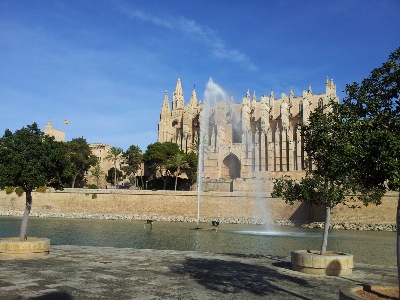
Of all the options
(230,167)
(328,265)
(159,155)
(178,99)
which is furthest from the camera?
(178,99)

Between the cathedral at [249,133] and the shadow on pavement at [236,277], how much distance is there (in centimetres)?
5095

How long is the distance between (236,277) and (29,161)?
7893mm

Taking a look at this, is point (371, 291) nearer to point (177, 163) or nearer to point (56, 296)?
point (56, 296)

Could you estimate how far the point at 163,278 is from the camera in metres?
9.45

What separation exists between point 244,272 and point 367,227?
3500cm

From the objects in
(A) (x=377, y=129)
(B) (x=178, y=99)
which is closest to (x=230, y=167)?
(B) (x=178, y=99)

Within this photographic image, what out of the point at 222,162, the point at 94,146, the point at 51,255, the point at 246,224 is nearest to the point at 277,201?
the point at 246,224

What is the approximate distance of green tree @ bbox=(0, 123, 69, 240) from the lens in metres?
12.7

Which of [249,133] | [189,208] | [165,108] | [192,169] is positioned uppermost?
[165,108]

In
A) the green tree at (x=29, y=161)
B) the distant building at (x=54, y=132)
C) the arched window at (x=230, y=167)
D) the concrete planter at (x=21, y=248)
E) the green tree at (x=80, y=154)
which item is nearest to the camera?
the concrete planter at (x=21, y=248)

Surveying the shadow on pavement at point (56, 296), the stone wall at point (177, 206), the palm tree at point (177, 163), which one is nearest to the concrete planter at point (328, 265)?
the shadow on pavement at point (56, 296)

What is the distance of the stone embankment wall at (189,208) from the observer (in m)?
42.6

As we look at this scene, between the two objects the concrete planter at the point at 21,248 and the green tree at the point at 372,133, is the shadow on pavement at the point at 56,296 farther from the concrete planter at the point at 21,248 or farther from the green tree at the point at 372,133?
the green tree at the point at 372,133

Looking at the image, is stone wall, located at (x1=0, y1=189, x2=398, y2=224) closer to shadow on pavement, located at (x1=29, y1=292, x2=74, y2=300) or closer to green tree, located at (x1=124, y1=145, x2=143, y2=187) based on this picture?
green tree, located at (x1=124, y1=145, x2=143, y2=187)
